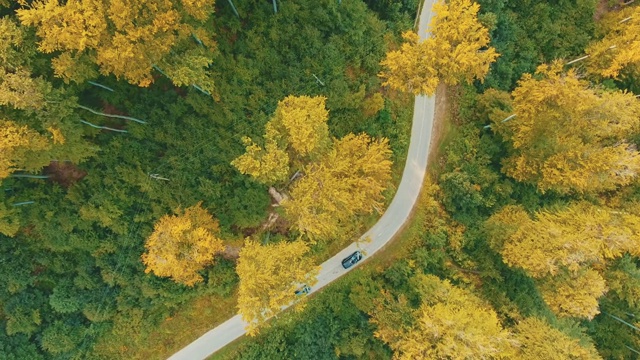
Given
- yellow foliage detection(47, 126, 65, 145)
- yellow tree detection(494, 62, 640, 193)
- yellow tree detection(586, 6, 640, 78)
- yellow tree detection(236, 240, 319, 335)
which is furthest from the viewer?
yellow tree detection(586, 6, 640, 78)

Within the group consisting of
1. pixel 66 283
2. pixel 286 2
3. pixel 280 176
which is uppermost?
pixel 286 2

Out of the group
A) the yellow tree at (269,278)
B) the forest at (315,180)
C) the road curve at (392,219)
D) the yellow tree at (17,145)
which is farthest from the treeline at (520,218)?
the yellow tree at (17,145)

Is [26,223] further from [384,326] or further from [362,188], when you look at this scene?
[384,326]

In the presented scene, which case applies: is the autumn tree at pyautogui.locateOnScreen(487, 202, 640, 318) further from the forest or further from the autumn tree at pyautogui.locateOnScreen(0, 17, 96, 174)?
the autumn tree at pyautogui.locateOnScreen(0, 17, 96, 174)

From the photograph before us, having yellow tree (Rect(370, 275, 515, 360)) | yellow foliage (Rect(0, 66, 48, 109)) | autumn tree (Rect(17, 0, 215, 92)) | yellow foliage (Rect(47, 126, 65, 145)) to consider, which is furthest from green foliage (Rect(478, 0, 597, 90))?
yellow foliage (Rect(0, 66, 48, 109))

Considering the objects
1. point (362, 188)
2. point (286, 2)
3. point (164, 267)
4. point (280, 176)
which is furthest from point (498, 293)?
point (286, 2)
